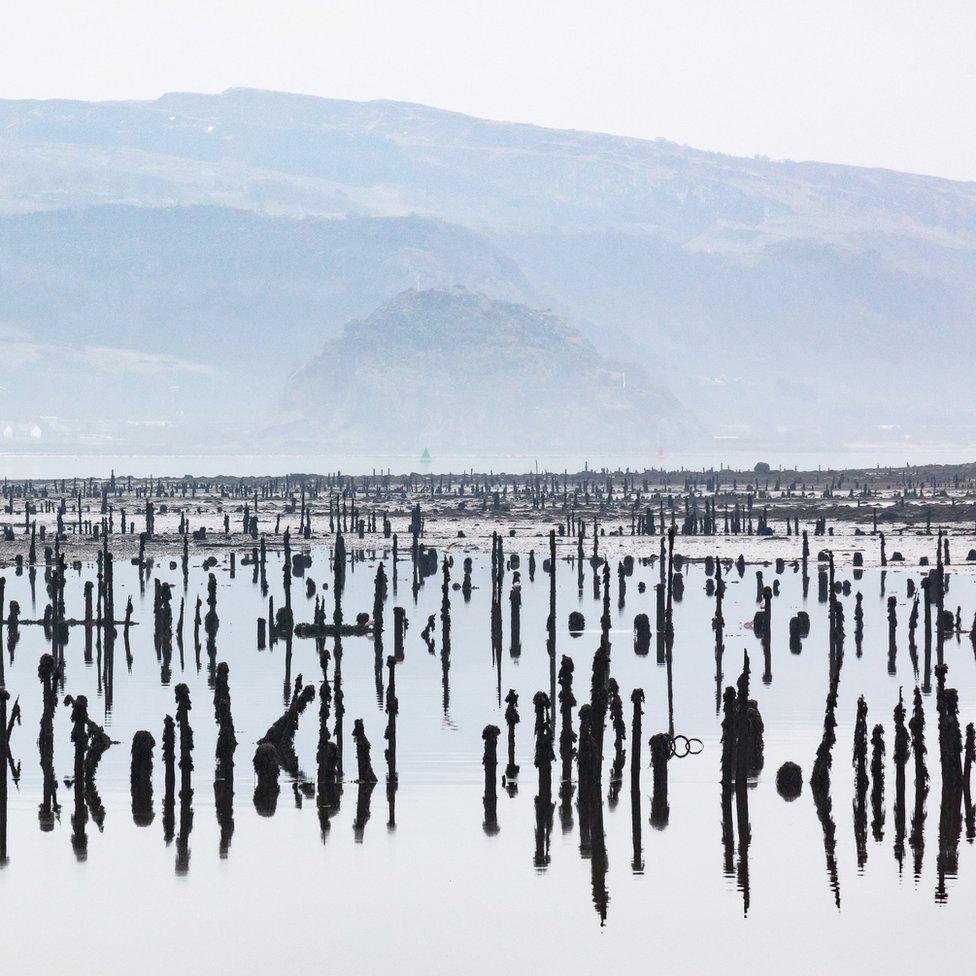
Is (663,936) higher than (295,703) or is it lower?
lower

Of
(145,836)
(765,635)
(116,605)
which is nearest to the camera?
(145,836)

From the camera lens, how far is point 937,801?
35094 mm

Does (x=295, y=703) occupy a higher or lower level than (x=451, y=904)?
higher

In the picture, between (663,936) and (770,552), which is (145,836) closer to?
(663,936)

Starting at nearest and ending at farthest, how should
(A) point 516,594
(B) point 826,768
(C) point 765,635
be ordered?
(B) point 826,768 → (C) point 765,635 → (A) point 516,594

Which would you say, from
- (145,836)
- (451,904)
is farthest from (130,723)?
(451,904)

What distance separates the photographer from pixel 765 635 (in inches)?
2128

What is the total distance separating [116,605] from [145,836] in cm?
3952

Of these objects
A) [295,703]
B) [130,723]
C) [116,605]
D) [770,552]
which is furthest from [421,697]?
[770,552]

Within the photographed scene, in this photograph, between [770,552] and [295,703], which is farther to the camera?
[770,552]

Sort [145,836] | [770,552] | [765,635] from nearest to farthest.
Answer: [145,836]
[765,635]
[770,552]

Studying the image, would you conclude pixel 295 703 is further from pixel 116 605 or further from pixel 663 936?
pixel 116 605

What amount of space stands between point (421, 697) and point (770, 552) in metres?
46.9

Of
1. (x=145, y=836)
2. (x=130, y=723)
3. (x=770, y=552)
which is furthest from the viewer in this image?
(x=770, y=552)
